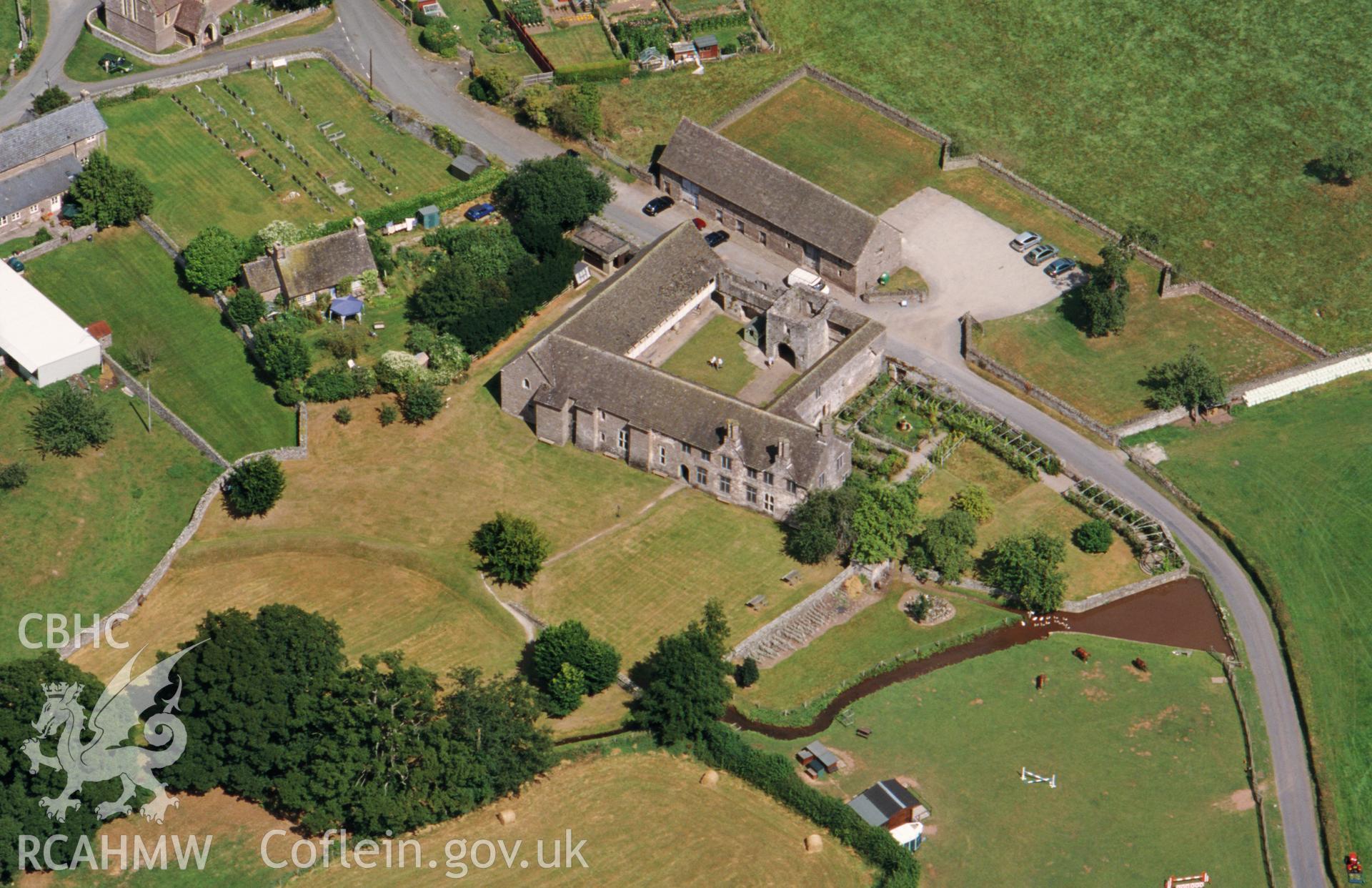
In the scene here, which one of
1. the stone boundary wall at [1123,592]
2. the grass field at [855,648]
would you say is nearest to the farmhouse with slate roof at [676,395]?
the grass field at [855,648]

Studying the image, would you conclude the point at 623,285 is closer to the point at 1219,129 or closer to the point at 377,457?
the point at 377,457

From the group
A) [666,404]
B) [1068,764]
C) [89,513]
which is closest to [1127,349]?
[666,404]

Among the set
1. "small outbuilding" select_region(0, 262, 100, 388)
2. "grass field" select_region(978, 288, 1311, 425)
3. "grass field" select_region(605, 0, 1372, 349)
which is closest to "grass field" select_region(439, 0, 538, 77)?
"grass field" select_region(605, 0, 1372, 349)

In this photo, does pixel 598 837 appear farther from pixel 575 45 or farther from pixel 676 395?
pixel 575 45

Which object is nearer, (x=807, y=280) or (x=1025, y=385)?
(x=1025, y=385)

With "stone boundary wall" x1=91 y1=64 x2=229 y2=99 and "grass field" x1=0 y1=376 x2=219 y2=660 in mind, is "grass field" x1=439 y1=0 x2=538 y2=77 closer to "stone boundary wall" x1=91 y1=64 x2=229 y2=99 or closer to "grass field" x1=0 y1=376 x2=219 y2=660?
"stone boundary wall" x1=91 y1=64 x2=229 y2=99
